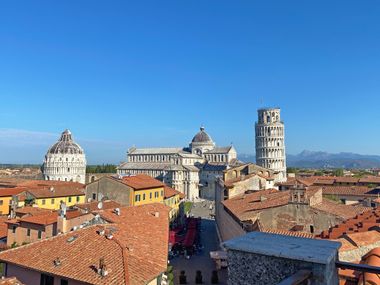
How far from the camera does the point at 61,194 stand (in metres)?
51.4

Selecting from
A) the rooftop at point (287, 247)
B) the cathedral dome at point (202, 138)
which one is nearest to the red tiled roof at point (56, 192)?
the rooftop at point (287, 247)

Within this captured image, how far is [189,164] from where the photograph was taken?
10494 cm

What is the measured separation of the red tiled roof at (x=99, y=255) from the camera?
47.8ft

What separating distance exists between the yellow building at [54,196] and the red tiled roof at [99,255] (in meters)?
30.4

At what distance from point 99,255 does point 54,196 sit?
3692 cm

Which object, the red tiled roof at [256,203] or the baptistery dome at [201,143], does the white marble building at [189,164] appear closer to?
the baptistery dome at [201,143]

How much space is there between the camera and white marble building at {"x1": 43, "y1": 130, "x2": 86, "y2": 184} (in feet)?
366

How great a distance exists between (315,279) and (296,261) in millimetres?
274

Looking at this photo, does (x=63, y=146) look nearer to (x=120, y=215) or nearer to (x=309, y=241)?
(x=120, y=215)

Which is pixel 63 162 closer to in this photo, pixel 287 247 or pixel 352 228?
pixel 352 228

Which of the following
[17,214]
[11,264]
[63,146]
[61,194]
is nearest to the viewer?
[11,264]

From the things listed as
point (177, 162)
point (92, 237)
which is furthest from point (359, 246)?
point (177, 162)

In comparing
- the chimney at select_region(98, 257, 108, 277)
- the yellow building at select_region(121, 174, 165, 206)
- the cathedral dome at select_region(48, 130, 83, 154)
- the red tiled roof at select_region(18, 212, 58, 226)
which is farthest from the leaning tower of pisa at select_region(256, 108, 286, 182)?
the chimney at select_region(98, 257, 108, 277)

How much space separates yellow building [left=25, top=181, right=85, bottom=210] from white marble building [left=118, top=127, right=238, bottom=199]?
4243 centimetres
